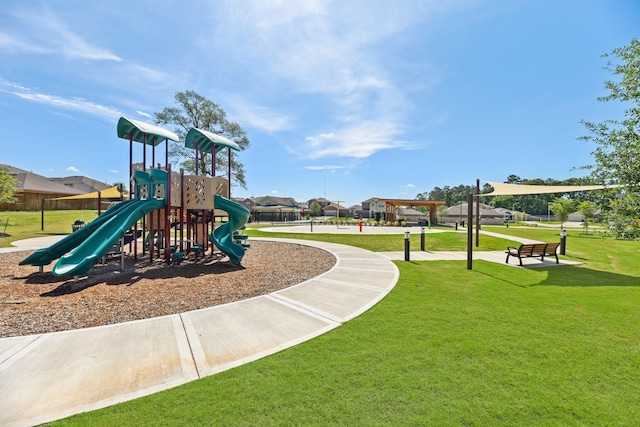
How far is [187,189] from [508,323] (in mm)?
10508

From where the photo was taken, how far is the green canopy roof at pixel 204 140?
37.1 feet

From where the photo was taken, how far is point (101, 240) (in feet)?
26.8

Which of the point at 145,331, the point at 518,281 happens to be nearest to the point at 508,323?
the point at 518,281

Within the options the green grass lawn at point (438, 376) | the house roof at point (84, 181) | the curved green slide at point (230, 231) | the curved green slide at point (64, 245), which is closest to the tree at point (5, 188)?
the curved green slide at point (64, 245)

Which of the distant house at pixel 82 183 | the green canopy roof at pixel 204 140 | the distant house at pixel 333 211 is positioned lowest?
the distant house at pixel 333 211

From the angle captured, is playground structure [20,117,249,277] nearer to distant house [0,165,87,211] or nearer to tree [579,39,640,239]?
tree [579,39,640,239]

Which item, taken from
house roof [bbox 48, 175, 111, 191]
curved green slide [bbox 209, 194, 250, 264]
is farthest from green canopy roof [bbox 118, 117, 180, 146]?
house roof [bbox 48, 175, 111, 191]

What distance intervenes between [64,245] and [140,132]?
17.5 feet

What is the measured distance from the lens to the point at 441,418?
2682 mm

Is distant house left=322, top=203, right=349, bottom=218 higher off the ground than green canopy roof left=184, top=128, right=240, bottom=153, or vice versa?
green canopy roof left=184, top=128, right=240, bottom=153

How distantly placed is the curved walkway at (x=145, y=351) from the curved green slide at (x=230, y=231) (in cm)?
410

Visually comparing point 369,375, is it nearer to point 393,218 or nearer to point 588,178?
point 588,178

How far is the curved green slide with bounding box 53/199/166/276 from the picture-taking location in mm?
7258

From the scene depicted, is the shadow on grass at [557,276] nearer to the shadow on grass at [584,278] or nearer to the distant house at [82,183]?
the shadow on grass at [584,278]
